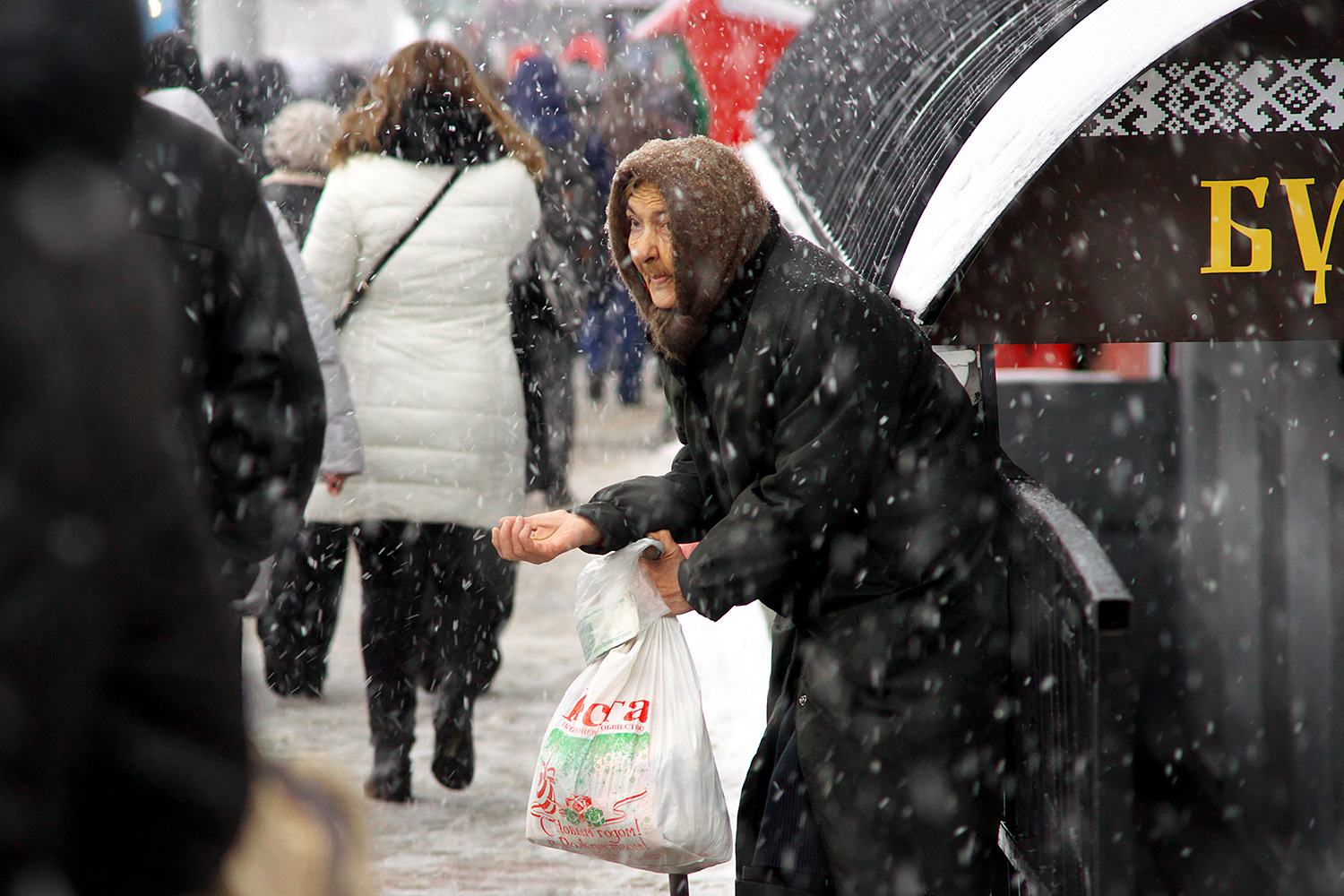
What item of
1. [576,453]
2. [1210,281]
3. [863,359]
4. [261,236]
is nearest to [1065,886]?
[863,359]

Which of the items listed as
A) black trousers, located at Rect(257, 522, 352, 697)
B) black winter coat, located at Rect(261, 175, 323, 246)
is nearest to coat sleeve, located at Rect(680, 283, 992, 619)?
black trousers, located at Rect(257, 522, 352, 697)

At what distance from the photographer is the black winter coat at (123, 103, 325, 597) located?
2.26 m

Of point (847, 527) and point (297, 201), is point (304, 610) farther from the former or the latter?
point (847, 527)

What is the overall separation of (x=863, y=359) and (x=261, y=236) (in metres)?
1.15

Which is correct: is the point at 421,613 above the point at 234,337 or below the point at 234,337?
below

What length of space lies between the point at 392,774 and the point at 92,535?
13.1ft

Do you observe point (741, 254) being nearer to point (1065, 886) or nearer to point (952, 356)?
point (952, 356)

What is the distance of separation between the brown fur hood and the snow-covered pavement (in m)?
1.15

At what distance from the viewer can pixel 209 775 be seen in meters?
1.17

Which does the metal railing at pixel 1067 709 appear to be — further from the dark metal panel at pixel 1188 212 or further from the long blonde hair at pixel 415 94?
the long blonde hair at pixel 415 94

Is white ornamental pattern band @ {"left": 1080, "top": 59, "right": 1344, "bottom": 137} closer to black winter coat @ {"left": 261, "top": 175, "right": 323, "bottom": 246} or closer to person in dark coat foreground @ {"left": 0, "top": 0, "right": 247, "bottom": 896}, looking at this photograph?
person in dark coat foreground @ {"left": 0, "top": 0, "right": 247, "bottom": 896}

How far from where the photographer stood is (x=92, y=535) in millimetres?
1085

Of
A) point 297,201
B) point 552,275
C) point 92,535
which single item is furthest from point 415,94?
point 92,535

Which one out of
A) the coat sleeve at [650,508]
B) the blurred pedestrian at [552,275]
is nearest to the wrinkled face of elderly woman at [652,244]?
the coat sleeve at [650,508]
